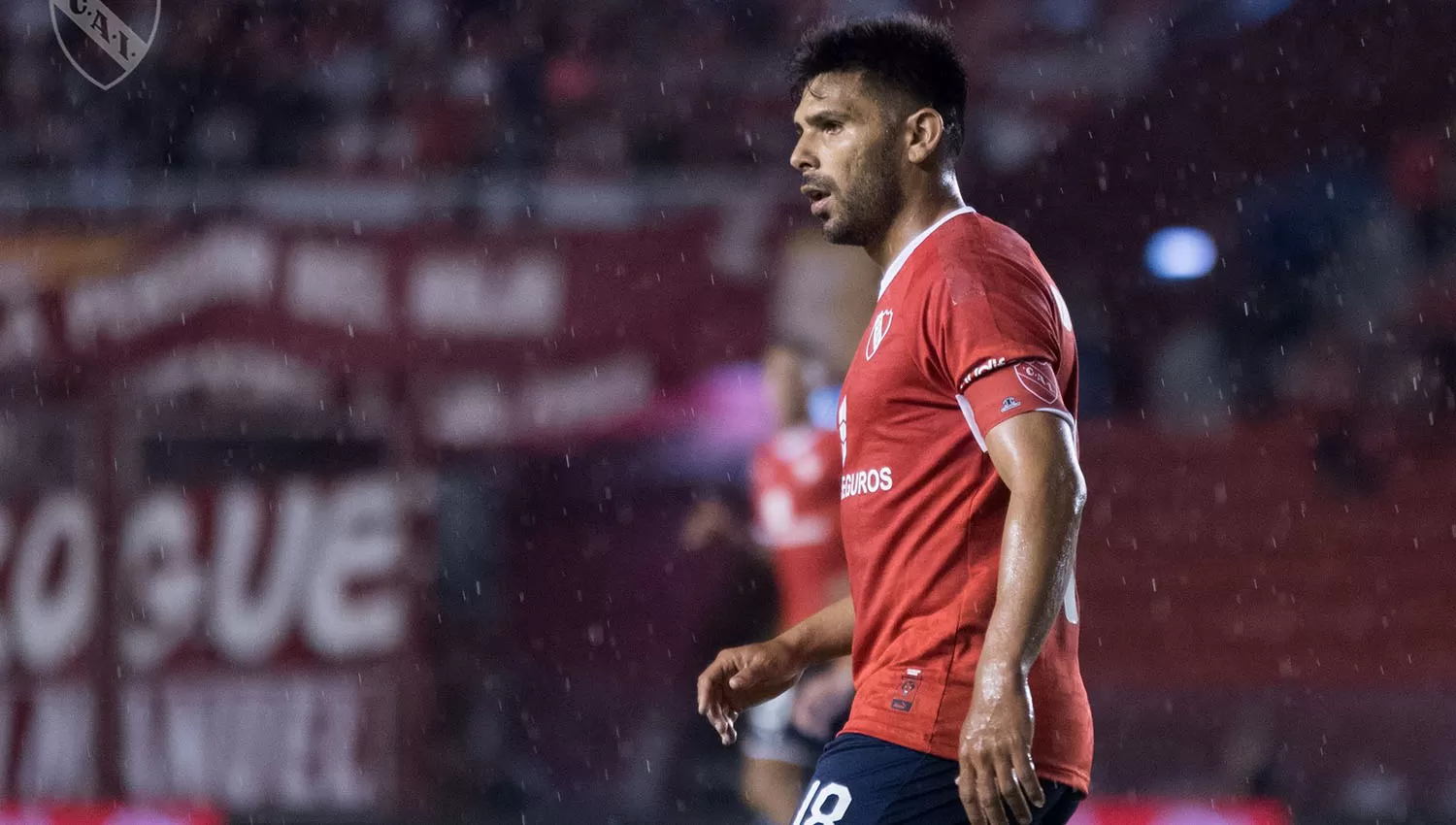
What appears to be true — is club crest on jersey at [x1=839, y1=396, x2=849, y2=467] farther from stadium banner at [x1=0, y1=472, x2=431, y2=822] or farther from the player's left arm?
stadium banner at [x1=0, y1=472, x2=431, y2=822]

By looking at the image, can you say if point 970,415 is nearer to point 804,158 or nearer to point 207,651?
point 804,158

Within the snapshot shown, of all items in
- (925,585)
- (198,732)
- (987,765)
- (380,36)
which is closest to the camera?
(987,765)

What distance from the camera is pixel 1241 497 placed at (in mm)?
8422

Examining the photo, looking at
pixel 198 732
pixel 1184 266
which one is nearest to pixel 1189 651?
pixel 1184 266

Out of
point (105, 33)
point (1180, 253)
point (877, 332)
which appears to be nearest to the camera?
point (877, 332)

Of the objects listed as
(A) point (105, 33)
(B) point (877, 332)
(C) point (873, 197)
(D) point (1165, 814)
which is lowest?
(D) point (1165, 814)

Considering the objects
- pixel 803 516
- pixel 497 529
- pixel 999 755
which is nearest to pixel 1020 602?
pixel 999 755

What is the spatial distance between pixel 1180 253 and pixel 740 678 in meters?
8.52

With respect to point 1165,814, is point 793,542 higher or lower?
higher

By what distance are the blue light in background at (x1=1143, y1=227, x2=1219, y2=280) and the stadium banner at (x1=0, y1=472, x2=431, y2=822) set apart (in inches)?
205

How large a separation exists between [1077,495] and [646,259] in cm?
609

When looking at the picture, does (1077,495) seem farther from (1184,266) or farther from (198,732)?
(1184,266)

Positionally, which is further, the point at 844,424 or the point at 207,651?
the point at 207,651

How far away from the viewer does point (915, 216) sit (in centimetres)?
277
